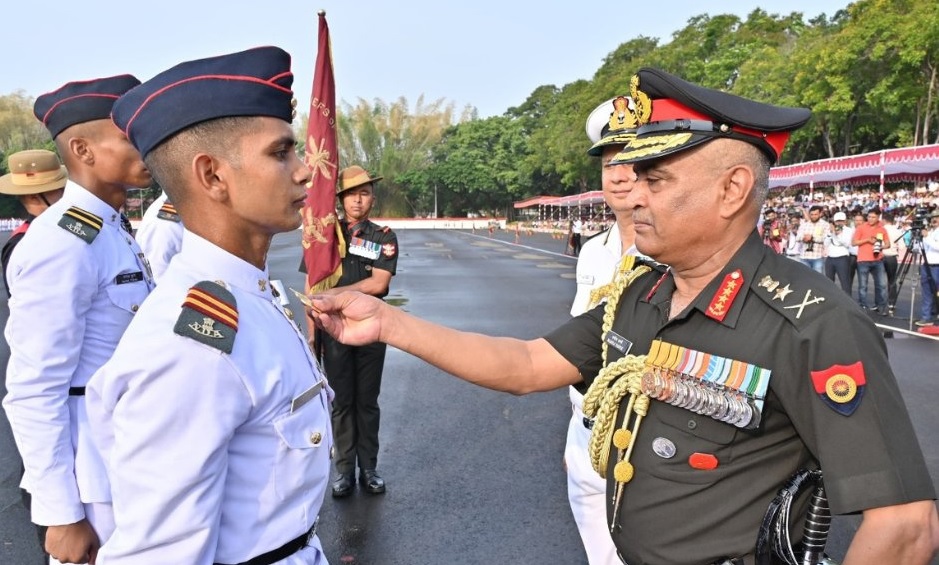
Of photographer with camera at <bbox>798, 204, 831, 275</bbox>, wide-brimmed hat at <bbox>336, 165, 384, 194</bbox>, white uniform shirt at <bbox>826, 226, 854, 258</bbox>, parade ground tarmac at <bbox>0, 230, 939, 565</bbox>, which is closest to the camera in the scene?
parade ground tarmac at <bbox>0, 230, 939, 565</bbox>

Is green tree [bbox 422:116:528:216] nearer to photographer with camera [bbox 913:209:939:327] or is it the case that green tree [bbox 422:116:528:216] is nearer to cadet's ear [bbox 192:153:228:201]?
photographer with camera [bbox 913:209:939:327]

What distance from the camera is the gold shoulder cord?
176cm

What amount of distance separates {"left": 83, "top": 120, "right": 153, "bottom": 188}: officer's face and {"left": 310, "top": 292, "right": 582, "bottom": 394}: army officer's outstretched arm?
1111 millimetres

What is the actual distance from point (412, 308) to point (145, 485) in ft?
34.8

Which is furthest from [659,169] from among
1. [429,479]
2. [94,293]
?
[429,479]

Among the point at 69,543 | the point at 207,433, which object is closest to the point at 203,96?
the point at 207,433

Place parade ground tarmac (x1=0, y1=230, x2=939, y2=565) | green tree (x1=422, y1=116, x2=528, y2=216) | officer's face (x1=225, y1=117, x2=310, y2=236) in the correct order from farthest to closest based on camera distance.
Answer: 1. green tree (x1=422, y1=116, x2=528, y2=216)
2. parade ground tarmac (x1=0, y1=230, x2=939, y2=565)
3. officer's face (x1=225, y1=117, x2=310, y2=236)

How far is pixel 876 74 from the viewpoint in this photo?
27031mm

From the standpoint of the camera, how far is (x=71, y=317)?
220 centimetres

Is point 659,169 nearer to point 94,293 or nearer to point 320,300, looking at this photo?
point 320,300

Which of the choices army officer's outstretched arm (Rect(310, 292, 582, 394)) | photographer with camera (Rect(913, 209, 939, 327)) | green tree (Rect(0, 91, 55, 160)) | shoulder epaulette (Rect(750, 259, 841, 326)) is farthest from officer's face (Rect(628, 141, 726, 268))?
green tree (Rect(0, 91, 55, 160))

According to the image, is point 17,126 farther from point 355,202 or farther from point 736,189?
point 736,189

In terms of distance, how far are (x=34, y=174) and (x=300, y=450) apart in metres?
3.13

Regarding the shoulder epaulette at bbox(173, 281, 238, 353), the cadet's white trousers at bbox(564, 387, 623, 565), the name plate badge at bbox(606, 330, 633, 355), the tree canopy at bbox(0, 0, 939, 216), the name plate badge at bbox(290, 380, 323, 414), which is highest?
the tree canopy at bbox(0, 0, 939, 216)
